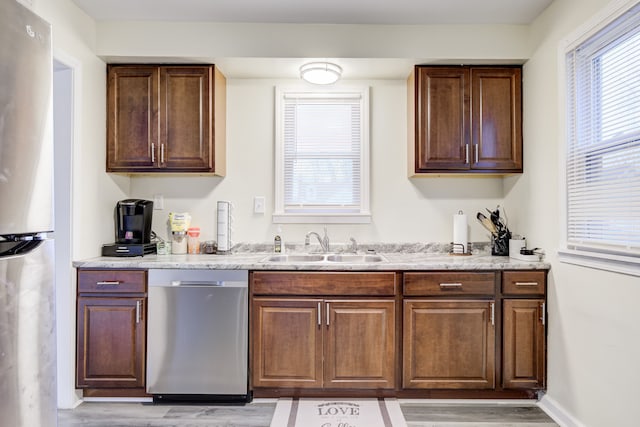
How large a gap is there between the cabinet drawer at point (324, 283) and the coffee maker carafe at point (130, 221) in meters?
0.99

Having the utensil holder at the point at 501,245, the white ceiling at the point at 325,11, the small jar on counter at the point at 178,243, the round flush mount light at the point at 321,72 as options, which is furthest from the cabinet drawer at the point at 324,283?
the white ceiling at the point at 325,11

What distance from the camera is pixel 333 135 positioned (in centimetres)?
302

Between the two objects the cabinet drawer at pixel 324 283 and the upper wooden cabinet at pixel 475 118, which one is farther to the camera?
the upper wooden cabinet at pixel 475 118

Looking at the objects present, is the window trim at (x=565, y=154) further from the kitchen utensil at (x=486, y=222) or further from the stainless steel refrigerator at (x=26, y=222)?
the stainless steel refrigerator at (x=26, y=222)

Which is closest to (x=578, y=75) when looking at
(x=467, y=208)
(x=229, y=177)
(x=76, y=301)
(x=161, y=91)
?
(x=467, y=208)

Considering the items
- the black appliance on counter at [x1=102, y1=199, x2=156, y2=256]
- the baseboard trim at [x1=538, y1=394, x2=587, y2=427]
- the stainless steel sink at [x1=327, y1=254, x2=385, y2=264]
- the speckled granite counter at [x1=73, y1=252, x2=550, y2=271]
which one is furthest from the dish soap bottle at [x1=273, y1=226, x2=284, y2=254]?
the baseboard trim at [x1=538, y1=394, x2=587, y2=427]

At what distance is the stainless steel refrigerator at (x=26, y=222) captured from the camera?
108 cm

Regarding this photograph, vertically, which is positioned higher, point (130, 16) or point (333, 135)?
point (130, 16)

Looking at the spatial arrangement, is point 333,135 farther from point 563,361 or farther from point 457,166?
point 563,361

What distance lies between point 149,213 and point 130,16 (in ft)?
4.37

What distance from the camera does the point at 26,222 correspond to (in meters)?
1.15

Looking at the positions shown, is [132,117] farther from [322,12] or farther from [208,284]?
[322,12]

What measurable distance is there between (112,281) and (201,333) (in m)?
0.64

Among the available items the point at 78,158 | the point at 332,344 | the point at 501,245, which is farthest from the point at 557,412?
the point at 78,158
